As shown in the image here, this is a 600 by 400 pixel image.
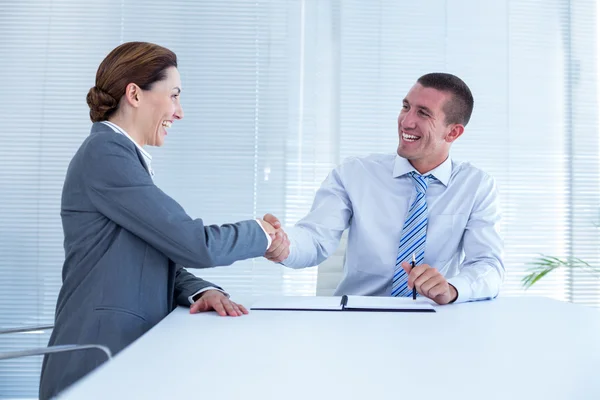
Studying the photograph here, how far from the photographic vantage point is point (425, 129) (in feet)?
7.83

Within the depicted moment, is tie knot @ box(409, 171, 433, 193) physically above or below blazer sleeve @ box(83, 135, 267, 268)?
above

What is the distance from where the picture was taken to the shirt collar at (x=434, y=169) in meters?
2.34

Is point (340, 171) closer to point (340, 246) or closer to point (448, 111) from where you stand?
point (340, 246)

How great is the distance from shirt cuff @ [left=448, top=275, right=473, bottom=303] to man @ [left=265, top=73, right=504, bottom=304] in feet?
0.73

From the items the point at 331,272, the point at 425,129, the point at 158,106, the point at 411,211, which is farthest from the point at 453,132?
the point at 158,106

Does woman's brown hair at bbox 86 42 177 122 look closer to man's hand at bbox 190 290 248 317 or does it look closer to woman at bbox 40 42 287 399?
woman at bbox 40 42 287 399

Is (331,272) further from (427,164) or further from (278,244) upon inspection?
(427,164)

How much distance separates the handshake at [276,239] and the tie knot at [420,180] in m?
0.58

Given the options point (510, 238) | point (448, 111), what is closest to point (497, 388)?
point (448, 111)

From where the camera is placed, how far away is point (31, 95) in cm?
360

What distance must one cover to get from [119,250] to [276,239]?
570 millimetres

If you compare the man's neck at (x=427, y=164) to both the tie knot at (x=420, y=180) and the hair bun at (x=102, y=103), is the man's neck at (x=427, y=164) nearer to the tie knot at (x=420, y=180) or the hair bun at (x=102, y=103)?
the tie knot at (x=420, y=180)

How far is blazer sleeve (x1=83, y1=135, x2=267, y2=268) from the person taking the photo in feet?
5.12

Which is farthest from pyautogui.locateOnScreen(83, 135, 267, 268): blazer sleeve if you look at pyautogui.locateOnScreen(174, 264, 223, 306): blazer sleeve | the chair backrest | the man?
the chair backrest
